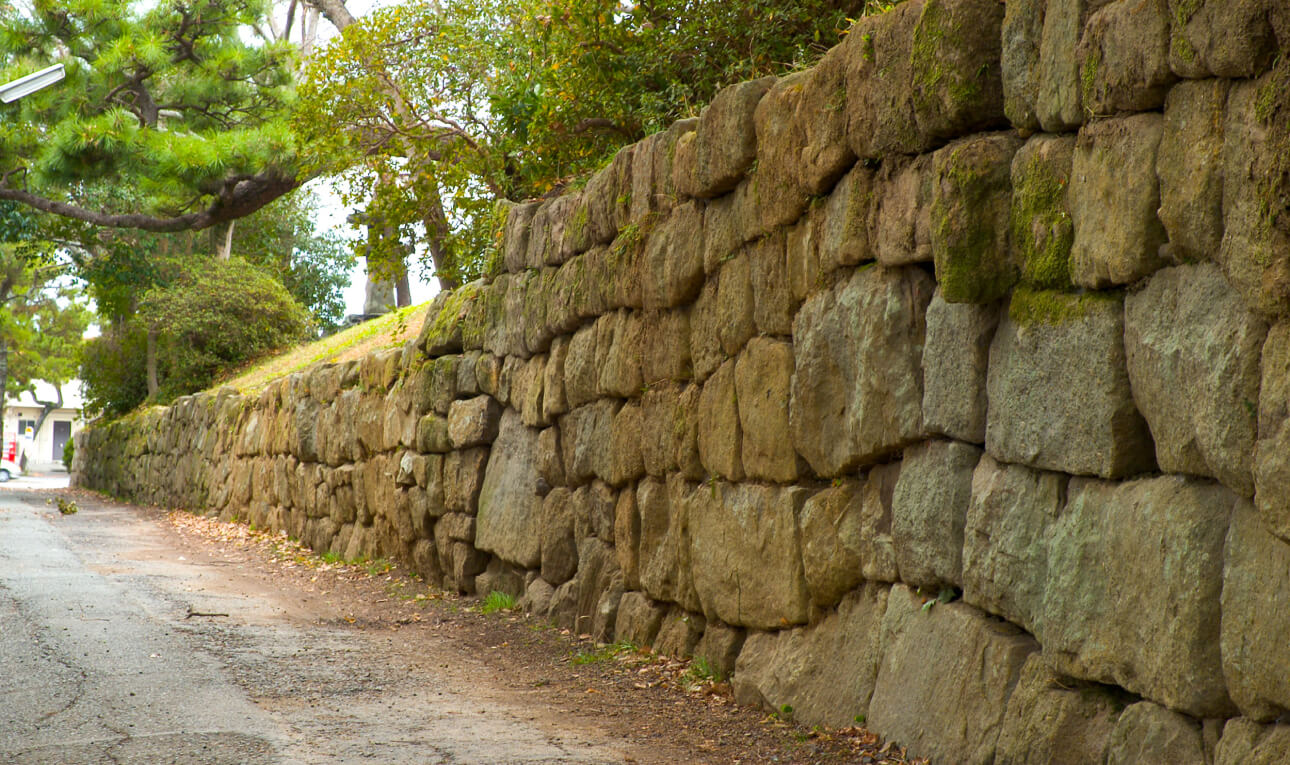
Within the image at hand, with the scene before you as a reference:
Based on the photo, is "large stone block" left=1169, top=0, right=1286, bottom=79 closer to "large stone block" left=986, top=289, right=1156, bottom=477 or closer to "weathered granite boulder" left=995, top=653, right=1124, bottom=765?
"large stone block" left=986, top=289, right=1156, bottom=477

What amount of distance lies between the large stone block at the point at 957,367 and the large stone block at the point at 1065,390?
0.06 m

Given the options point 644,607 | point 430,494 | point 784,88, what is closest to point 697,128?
point 784,88

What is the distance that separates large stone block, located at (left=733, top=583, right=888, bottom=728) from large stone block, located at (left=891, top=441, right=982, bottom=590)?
34 cm

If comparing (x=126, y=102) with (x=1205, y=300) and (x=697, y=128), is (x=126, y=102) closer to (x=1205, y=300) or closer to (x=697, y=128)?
(x=697, y=128)

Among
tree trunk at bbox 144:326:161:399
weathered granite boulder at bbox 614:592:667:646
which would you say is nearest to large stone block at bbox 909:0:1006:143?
weathered granite boulder at bbox 614:592:667:646

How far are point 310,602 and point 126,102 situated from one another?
17.3m

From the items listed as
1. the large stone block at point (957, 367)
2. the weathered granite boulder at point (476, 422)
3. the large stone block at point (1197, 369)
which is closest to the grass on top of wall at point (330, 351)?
the weathered granite boulder at point (476, 422)

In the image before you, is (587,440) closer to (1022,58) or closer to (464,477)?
(464,477)

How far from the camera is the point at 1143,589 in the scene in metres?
3.10

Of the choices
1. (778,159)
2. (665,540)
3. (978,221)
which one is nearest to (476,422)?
(665,540)

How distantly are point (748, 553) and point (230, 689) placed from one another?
2641mm

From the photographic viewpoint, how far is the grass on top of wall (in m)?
17.9

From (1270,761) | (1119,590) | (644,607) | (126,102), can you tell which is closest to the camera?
(1270,761)

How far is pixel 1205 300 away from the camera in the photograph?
2.92 m
